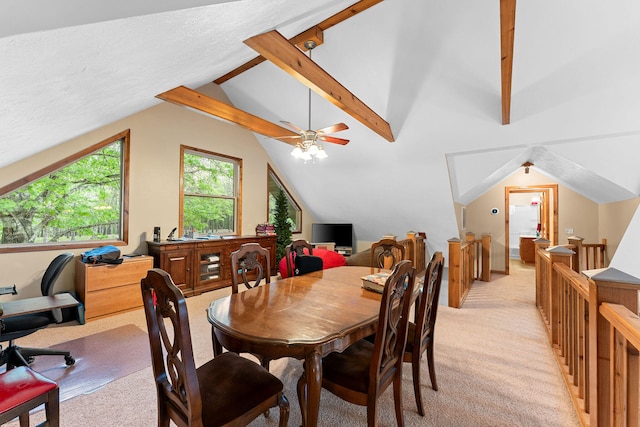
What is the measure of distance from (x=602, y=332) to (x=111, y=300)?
4453 mm

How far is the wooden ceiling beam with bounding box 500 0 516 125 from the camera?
6.95 feet

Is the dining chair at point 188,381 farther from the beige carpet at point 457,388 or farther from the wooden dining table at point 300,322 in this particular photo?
the beige carpet at point 457,388

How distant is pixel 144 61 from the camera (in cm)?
197

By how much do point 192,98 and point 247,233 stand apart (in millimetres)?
3025

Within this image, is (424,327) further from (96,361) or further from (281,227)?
(281,227)

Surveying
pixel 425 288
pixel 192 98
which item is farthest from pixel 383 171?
pixel 425 288

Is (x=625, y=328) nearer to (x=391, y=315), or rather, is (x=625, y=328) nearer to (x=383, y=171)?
(x=391, y=315)

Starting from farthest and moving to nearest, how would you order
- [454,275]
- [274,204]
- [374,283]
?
[274,204] < [454,275] < [374,283]

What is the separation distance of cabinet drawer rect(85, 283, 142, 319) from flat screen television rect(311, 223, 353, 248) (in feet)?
13.0

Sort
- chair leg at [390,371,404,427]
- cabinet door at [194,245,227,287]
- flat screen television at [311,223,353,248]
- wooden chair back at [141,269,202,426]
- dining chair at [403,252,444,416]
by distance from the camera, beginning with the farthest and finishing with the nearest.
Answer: flat screen television at [311,223,353,248], cabinet door at [194,245,227,287], dining chair at [403,252,444,416], chair leg at [390,371,404,427], wooden chair back at [141,269,202,426]

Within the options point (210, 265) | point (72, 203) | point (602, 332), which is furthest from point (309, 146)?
point (72, 203)

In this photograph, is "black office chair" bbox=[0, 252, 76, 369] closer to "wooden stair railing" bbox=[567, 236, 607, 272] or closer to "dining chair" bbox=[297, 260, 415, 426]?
"dining chair" bbox=[297, 260, 415, 426]

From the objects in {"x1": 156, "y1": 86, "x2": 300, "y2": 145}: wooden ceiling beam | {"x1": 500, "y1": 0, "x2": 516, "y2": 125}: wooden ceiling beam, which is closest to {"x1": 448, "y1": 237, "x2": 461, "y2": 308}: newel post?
{"x1": 500, "y1": 0, "x2": 516, "y2": 125}: wooden ceiling beam

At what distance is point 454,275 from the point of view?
3877mm
